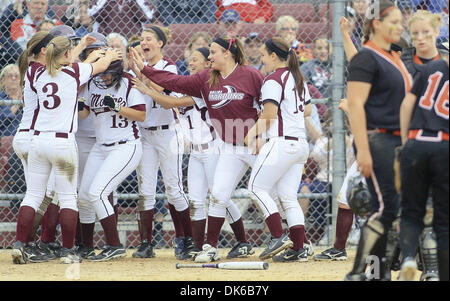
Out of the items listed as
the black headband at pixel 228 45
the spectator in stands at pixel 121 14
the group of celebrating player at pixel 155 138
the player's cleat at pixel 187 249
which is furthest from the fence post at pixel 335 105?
the spectator in stands at pixel 121 14

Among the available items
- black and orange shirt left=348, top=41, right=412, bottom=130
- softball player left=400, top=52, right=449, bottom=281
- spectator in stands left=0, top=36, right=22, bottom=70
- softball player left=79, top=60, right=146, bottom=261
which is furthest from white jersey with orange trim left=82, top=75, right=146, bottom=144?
softball player left=400, top=52, right=449, bottom=281

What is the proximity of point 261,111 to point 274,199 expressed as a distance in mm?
849

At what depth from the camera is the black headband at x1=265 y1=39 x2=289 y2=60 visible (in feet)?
21.6

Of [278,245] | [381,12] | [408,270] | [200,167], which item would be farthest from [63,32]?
[408,270]

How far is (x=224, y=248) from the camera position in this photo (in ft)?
27.4

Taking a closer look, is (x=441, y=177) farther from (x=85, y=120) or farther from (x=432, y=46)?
(x=85, y=120)

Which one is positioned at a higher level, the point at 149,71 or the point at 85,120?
the point at 149,71

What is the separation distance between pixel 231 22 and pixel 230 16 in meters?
0.07

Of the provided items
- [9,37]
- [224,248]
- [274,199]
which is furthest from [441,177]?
[9,37]

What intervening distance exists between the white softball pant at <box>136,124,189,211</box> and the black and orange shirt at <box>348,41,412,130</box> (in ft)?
9.46

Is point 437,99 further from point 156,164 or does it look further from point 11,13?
point 11,13

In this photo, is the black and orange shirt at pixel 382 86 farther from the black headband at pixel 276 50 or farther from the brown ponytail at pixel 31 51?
the brown ponytail at pixel 31 51

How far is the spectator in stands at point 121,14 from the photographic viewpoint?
351 inches

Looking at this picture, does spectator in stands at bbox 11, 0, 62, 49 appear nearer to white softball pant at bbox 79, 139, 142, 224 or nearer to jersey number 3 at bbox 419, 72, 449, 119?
white softball pant at bbox 79, 139, 142, 224
